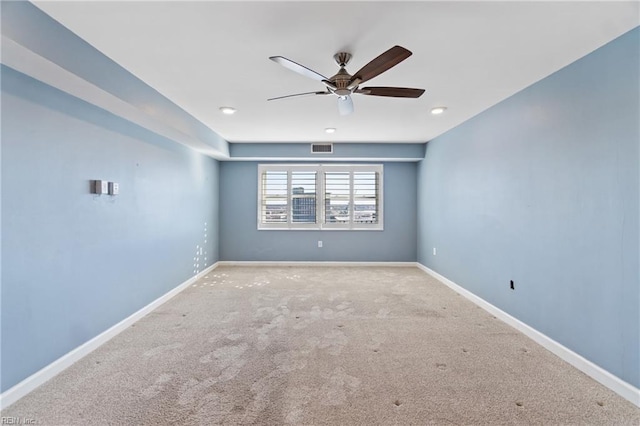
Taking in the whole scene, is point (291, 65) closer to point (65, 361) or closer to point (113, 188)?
point (113, 188)

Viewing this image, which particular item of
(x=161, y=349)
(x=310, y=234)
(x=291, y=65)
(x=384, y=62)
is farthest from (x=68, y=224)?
(x=310, y=234)

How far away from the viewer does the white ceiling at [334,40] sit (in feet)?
5.26

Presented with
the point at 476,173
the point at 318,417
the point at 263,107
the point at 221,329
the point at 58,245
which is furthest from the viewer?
the point at 476,173

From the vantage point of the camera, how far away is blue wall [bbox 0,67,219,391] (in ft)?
5.92

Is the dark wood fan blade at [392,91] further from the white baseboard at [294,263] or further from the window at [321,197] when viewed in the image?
the white baseboard at [294,263]

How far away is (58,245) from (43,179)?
1.66 feet

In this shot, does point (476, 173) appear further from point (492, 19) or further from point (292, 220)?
point (292, 220)

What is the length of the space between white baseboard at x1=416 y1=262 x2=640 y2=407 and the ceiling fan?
244 centimetres

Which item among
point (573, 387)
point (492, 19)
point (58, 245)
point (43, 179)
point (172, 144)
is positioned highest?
point (492, 19)

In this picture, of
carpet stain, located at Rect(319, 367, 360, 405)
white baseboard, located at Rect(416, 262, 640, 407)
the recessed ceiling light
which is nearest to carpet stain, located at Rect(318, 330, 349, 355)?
carpet stain, located at Rect(319, 367, 360, 405)

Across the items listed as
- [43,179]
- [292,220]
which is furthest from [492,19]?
[292,220]

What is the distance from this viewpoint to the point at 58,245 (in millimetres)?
2115

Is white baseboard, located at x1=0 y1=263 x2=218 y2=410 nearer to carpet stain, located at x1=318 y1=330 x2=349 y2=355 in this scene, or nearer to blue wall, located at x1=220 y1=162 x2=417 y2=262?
carpet stain, located at x1=318 y1=330 x2=349 y2=355

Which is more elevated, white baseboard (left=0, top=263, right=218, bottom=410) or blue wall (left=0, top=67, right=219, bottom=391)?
blue wall (left=0, top=67, right=219, bottom=391)
